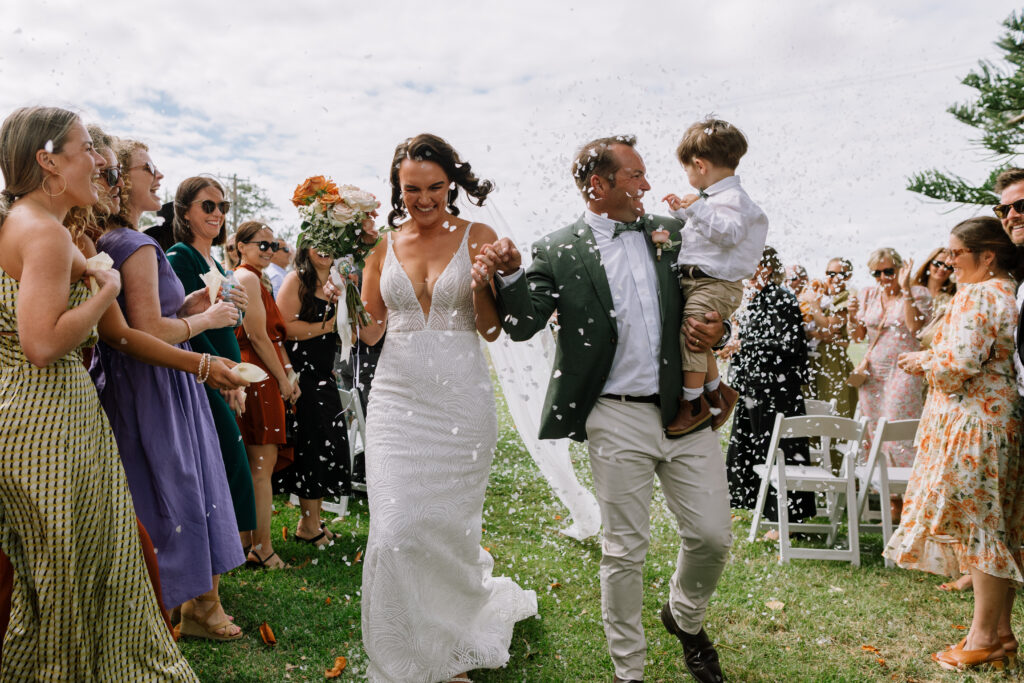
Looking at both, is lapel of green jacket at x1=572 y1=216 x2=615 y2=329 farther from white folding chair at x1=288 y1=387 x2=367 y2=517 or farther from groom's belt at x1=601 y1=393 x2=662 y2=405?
white folding chair at x1=288 y1=387 x2=367 y2=517

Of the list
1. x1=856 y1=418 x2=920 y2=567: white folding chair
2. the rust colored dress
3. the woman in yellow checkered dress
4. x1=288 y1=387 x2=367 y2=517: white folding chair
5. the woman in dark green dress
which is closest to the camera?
the woman in yellow checkered dress

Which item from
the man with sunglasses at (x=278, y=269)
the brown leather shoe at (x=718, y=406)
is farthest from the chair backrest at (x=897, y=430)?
the man with sunglasses at (x=278, y=269)

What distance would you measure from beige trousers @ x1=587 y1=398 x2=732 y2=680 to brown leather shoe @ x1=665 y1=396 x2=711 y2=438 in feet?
A: 0.20

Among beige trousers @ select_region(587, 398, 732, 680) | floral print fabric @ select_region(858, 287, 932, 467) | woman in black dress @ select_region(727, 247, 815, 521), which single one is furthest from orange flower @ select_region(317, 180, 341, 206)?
floral print fabric @ select_region(858, 287, 932, 467)

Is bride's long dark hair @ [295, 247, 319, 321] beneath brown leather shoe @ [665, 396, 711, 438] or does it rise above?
above

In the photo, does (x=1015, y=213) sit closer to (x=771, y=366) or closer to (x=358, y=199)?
(x=771, y=366)

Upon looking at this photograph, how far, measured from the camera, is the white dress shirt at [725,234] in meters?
3.29

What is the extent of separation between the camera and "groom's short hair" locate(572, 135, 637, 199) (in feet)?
11.2

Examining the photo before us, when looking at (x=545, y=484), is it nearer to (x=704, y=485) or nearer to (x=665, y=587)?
(x=665, y=587)

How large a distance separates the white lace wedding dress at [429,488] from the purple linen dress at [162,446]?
0.80 metres

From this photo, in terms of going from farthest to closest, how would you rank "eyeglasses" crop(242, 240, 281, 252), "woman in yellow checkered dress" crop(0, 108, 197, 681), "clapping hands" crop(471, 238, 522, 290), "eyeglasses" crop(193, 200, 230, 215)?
1. "eyeglasses" crop(242, 240, 281, 252)
2. "eyeglasses" crop(193, 200, 230, 215)
3. "clapping hands" crop(471, 238, 522, 290)
4. "woman in yellow checkered dress" crop(0, 108, 197, 681)

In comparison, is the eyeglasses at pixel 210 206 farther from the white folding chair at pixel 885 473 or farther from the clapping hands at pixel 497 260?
the white folding chair at pixel 885 473

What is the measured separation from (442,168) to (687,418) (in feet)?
5.52

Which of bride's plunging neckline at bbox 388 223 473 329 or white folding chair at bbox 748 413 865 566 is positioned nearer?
bride's plunging neckline at bbox 388 223 473 329
